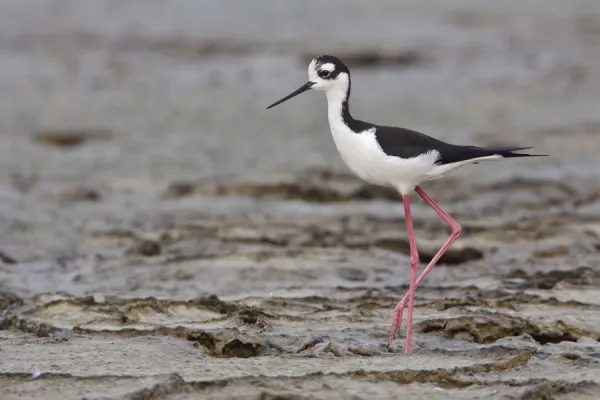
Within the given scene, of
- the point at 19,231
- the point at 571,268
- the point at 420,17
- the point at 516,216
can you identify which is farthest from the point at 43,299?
the point at 420,17

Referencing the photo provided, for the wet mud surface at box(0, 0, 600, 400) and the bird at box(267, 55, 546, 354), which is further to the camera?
the bird at box(267, 55, 546, 354)

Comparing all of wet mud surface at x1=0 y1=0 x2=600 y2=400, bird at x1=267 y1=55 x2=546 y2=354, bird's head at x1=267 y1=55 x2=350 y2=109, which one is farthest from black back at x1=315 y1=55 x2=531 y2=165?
wet mud surface at x1=0 y1=0 x2=600 y2=400

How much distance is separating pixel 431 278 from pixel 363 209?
184 centimetres

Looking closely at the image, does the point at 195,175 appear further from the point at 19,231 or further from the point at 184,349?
the point at 184,349

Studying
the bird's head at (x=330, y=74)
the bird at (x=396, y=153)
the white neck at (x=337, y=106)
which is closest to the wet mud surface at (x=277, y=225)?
the bird at (x=396, y=153)

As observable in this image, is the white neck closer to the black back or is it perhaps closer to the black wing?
the black back

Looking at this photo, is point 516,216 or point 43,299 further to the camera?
point 516,216

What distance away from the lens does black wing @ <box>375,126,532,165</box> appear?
516 cm

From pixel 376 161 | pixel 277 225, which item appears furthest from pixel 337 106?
pixel 277 225

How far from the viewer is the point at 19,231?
25.9ft

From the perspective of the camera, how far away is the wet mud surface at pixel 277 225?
4555mm

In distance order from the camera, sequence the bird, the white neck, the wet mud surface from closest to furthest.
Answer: the wet mud surface → the bird → the white neck

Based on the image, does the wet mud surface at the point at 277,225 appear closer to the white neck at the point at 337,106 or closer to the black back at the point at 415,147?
the black back at the point at 415,147

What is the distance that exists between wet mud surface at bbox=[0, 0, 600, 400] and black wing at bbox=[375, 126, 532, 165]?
0.76 meters
